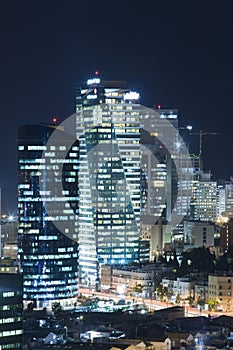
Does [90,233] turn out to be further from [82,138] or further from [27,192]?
[27,192]

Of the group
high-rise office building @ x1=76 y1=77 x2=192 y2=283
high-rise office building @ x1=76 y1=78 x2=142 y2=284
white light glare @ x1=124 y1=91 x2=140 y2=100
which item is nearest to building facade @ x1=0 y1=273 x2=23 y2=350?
high-rise office building @ x1=76 y1=77 x2=192 y2=283

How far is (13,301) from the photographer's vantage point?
557 inches

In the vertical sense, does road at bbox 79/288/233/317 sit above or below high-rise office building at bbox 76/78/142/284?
below

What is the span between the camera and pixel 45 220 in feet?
71.0

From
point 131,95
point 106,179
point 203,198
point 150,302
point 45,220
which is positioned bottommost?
point 150,302

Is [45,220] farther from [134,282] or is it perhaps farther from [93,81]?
[93,81]

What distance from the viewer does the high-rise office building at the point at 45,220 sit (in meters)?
21.6

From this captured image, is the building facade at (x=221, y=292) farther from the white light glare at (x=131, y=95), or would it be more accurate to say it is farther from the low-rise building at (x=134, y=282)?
the white light glare at (x=131, y=95)

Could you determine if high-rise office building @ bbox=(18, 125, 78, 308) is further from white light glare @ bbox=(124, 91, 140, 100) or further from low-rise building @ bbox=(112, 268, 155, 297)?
white light glare @ bbox=(124, 91, 140, 100)

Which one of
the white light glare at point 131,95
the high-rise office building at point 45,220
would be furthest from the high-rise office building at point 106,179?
the high-rise office building at point 45,220

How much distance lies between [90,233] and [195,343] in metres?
11.3

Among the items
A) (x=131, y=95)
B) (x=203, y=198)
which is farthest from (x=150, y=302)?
(x=203, y=198)

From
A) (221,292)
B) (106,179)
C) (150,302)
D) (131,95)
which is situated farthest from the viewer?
(131,95)

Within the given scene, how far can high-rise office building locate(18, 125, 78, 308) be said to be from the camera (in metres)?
21.6
